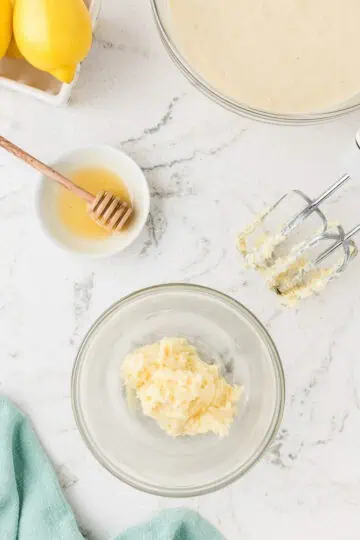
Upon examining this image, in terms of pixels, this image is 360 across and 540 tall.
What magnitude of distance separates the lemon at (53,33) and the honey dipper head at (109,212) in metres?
→ 0.15

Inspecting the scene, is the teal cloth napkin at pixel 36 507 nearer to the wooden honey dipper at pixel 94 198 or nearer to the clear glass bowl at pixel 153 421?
the clear glass bowl at pixel 153 421

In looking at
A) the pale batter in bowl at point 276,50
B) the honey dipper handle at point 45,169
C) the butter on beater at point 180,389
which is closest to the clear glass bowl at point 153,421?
the butter on beater at point 180,389

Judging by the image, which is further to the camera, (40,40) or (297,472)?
(297,472)

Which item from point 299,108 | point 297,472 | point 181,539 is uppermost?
point 299,108

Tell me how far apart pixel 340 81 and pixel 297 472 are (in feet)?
1.59

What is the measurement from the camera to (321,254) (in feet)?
3.13

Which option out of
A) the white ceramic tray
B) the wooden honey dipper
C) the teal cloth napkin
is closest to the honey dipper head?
the wooden honey dipper

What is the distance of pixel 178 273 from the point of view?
3.26 feet

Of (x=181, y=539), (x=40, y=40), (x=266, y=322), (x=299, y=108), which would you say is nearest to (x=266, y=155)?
(x=299, y=108)

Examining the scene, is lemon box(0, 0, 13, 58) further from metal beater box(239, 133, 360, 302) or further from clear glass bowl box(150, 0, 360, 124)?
metal beater box(239, 133, 360, 302)

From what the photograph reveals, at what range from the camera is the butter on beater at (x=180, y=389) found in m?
0.89

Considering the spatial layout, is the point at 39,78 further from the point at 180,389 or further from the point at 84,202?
the point at 180,389

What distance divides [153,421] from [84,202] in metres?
0.28

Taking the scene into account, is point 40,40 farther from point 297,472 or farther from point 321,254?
point 297,472
